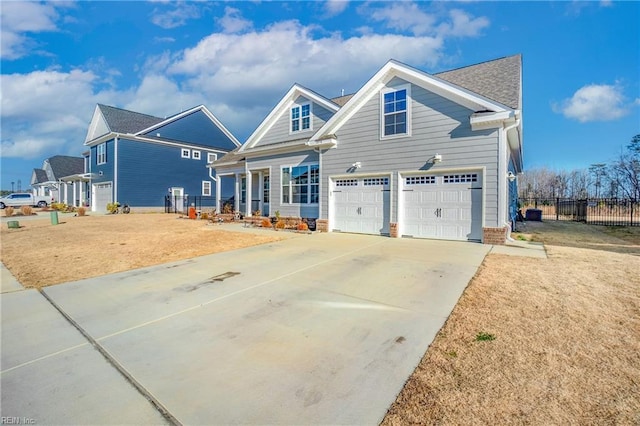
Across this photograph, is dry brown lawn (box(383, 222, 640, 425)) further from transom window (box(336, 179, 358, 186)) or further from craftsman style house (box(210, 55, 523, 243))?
transom window (box(336, 179, 358, 186))

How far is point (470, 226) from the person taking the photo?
965cm

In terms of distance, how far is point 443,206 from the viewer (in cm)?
1016

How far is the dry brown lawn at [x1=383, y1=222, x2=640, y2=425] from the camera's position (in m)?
2.15

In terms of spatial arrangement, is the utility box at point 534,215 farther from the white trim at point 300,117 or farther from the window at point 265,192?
the window at point 265,192

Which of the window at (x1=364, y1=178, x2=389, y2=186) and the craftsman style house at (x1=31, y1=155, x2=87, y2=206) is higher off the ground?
the craftsman style house at (x1=31, y1=155, x2=87, y2=206)

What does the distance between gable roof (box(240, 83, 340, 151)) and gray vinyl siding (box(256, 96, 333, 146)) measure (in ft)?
0.59

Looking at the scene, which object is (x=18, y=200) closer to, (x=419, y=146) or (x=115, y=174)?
(x=115, y=174)

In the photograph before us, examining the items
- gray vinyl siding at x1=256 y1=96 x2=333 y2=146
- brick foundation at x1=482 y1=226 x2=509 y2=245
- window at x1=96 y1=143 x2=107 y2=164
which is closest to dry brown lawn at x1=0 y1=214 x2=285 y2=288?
gray vinyl siding at x1=256 y1=96 x2=333 y2=146

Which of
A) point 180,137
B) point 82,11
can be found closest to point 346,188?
point 82,11

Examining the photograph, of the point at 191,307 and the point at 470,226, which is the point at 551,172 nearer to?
the point at 470,226

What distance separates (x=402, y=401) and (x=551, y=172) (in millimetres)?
62672

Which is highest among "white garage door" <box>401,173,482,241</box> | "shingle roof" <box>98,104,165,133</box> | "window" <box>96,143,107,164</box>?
"shingle roof" <box>98,104,165,133</box>

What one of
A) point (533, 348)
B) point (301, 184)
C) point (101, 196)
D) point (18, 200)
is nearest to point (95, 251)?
point (301, 184)

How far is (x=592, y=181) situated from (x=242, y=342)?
55.8 metres
